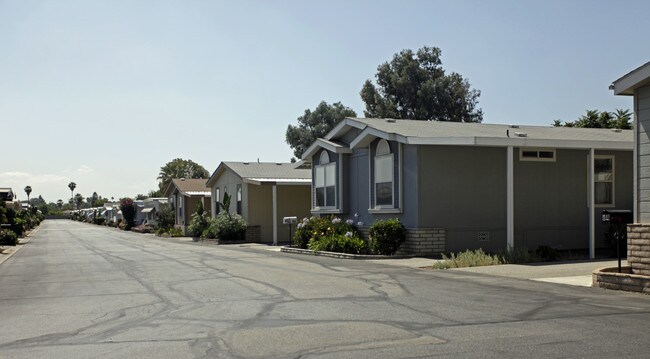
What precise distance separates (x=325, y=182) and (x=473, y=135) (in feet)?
23.1

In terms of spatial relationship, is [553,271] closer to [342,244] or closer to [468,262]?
[468,262]

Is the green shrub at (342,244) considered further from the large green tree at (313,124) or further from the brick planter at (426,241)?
the large green tree at (313,124)

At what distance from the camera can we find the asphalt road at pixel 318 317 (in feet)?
24.6

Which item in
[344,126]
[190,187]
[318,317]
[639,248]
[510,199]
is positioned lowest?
[318,317]

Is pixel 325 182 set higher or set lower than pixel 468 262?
higher

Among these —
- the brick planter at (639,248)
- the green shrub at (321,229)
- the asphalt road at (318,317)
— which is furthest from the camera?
the green shrub at (321,229)

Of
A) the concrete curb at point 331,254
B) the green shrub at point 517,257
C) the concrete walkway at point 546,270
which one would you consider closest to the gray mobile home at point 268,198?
the concrete curb at point 331,254

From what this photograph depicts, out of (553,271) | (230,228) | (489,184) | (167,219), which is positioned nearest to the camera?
(553,271)

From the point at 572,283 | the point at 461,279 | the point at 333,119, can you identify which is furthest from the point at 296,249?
the point at 333,119

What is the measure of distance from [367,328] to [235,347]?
1.83 metres

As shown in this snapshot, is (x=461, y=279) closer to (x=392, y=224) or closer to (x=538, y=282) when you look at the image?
(x=538, y=282)

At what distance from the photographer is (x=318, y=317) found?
31.4 feet

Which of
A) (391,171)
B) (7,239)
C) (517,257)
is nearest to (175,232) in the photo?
(7,239)

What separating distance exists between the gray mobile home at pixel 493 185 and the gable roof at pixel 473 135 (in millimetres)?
33
